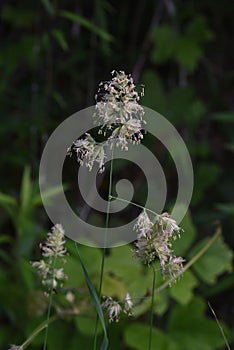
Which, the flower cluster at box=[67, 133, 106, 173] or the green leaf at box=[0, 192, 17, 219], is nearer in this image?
the flower cluster at box=[67, 133, 106, 173]

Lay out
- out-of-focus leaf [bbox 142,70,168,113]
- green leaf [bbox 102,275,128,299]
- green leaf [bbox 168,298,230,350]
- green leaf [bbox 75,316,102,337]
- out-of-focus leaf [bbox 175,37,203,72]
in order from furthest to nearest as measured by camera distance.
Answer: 1. out-of-focus leaf [bbox 142,70,168,113]
2. out-of-focus leaf [bbox 175,37,203,72]
3. green leaf [bbox 168,298,230,350]
4. green leaf [bbox 75,316,102,337]
5. green leaf [bbox 102,275,128,299]

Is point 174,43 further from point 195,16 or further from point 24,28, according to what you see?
point 24,28

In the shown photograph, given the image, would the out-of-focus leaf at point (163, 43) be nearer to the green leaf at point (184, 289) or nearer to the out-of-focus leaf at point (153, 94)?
the out-of-focus leaf at point (153, 94)

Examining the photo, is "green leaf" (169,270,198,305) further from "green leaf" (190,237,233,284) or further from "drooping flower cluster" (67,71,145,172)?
"drooping flower cluster" (67,71,145,172)

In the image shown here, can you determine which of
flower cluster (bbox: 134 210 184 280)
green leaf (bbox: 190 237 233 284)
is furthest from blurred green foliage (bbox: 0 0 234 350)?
flower cluster (bbox: 134 210 184 280)

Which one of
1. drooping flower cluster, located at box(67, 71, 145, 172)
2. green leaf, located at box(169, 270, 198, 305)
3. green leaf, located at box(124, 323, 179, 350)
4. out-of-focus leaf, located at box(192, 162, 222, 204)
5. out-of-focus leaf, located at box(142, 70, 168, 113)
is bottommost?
green leaf, located at box(124, 323, 179, 350)

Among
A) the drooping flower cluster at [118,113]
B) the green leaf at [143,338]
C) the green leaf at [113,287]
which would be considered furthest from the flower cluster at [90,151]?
the green leaf at [143,338]

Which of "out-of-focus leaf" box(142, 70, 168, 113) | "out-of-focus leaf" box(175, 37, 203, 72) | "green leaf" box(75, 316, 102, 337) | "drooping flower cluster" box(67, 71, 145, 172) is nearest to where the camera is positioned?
"drooping flower cluster" box(67, 71, 145, 172)

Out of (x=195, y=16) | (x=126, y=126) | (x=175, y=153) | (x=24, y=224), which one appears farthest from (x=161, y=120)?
(x=126, y=126)
